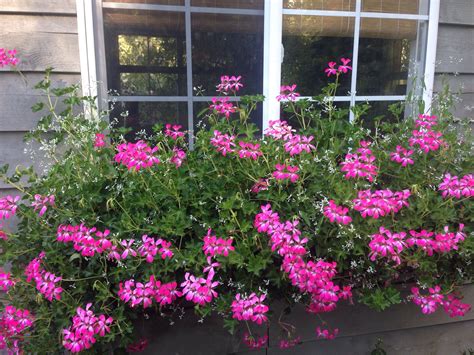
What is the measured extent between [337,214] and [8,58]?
1335 mm

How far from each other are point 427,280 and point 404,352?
2.45ft

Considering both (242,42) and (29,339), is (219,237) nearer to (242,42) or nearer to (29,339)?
(29,339)

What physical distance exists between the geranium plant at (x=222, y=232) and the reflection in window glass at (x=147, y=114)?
0.26 meters

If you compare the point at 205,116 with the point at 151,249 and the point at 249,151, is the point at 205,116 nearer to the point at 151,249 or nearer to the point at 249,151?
the point at 249,151

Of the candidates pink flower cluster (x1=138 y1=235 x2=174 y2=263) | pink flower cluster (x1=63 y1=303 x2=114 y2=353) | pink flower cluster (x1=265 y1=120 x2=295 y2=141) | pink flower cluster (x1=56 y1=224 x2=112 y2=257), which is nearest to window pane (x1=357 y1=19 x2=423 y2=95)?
pink flower cluster (x1=265 y1=120 x2=295 y2=141)

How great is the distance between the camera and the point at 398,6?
197 cm

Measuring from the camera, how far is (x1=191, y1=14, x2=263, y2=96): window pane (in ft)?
6.06

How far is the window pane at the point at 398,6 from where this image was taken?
6.38ft

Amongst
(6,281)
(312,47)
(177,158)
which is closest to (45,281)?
(6,281)

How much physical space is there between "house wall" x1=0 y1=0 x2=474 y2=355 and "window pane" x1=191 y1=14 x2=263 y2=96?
52cm

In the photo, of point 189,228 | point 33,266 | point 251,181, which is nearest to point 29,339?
point 33,266

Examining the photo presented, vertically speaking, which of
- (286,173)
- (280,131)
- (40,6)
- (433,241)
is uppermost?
(40,6)

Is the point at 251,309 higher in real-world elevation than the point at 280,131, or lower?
lower

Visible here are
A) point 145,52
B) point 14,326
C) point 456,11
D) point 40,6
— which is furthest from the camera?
point 456,11
